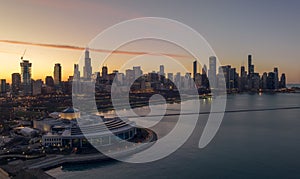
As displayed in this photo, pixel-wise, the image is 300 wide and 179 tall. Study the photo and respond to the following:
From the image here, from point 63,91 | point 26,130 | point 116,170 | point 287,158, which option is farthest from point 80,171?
point 63,91

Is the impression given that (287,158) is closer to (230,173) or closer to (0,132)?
(230,173)

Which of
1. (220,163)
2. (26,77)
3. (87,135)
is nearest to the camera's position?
(220,163)

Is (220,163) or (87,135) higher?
(87,135)

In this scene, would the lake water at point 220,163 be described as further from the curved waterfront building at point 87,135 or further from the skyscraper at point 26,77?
the skyscraper at point 26,77

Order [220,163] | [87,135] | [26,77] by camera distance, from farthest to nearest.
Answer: [26,77] < [87,135] < [220,163]

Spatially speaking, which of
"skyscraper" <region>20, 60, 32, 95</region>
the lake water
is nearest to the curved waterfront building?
the lake water

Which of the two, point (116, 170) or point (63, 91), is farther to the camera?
point (63, 91)

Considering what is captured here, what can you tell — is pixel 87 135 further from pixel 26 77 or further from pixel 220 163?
pixel 26 77

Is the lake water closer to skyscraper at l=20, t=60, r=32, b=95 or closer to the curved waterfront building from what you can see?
the curved waterfront building

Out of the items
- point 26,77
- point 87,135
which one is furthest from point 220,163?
point 26,77
